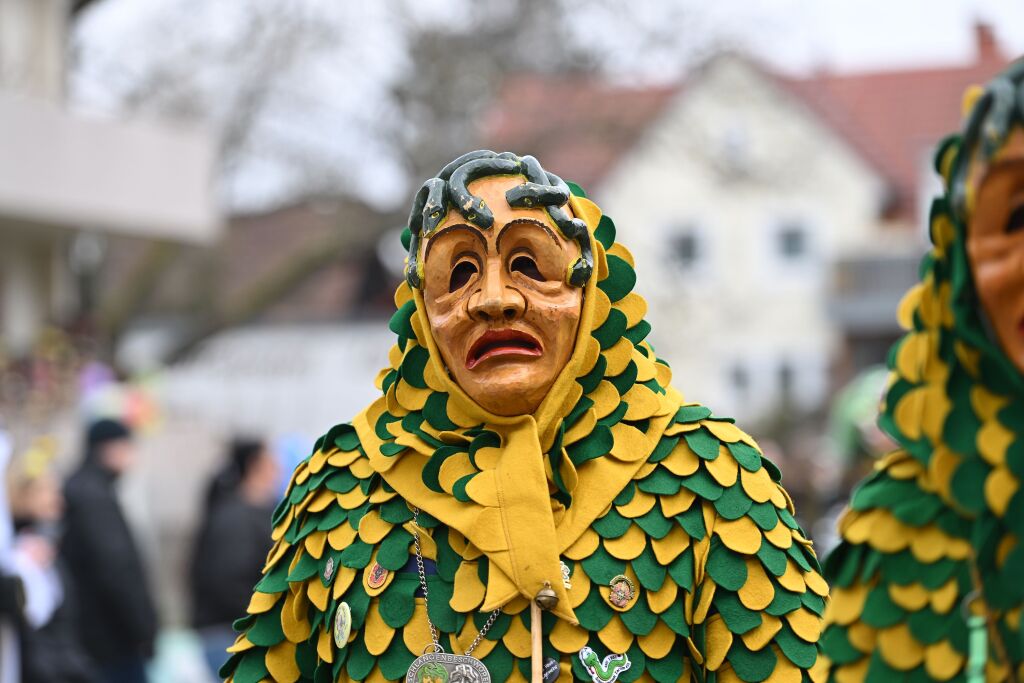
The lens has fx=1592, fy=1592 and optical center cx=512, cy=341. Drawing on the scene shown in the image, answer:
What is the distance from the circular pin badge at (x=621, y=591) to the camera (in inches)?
135

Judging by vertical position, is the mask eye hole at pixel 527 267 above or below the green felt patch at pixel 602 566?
above

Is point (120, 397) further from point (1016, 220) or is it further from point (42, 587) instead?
Answer: point (1016, 220)

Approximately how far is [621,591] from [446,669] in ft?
1.34

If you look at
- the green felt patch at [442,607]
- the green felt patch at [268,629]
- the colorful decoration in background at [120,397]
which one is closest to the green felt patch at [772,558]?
the green felt patch at [442,607]

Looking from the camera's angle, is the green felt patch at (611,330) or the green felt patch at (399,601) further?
the green felt patch at (611,330)

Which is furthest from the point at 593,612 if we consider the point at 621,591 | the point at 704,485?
the point at 704,485

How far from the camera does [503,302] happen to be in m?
3.48

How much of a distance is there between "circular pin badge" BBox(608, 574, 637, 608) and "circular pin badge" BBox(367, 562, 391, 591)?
1.68 feet

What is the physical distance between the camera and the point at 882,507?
8.73 feet

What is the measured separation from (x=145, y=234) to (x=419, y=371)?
14962 mm

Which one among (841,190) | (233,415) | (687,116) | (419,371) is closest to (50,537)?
(419,371)

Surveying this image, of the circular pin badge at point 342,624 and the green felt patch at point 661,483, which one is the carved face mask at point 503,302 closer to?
the green felt patch at point 661,483

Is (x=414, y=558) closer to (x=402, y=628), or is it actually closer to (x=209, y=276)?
(x=402, y=628)

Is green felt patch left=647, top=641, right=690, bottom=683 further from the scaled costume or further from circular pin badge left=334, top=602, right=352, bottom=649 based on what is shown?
circular pin badge left=334, top=602, right=352, bottom=649
